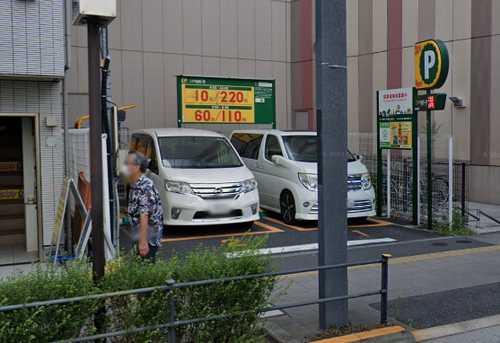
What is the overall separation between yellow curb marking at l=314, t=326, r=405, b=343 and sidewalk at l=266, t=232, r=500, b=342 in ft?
0.69

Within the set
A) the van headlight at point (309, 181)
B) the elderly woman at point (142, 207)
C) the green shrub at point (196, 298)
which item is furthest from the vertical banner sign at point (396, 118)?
the green shrub at point (196, 298)

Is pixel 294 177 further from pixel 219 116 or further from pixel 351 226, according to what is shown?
pixel 219 116

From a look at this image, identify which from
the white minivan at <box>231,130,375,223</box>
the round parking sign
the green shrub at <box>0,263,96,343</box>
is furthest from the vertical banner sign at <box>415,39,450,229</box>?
the green shrub at <box>0,263,96,343</box>

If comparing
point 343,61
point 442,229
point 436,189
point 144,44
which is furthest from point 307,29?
point 343,61

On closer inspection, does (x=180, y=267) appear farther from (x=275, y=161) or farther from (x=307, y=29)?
(x=307, y=29)

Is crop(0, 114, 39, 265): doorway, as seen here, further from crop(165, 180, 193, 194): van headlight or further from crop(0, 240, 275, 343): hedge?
crop(0, 240, 275, 343): hedge

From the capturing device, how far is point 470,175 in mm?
13781

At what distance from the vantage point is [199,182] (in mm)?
9406

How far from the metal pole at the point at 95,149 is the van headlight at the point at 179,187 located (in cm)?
523

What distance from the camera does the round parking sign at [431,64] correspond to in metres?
9.66

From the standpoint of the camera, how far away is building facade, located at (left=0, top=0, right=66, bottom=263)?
739 cm

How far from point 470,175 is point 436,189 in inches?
113

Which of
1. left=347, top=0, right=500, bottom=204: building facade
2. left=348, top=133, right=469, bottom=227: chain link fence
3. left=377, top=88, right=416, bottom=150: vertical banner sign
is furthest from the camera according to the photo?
left=347, top=0, right=500, bottom=204: building facade

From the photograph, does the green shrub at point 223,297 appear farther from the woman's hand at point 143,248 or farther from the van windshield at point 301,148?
the van windshield at point 301,148
